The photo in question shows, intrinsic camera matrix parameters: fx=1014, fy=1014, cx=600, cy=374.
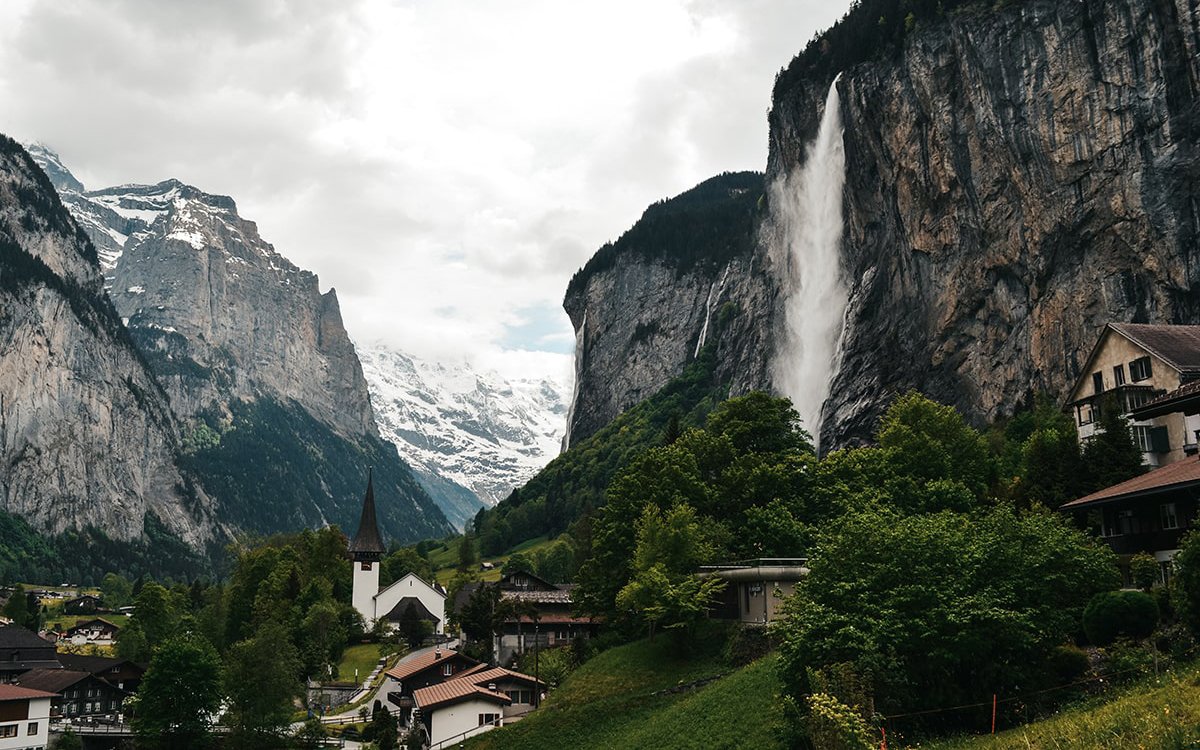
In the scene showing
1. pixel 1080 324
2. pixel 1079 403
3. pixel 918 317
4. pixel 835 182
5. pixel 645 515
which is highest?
pixel 835 182

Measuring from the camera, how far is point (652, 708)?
167ft

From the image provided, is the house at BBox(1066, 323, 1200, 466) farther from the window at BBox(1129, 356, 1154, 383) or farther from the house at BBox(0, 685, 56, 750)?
the house at BBox(0, 685, 56, 750)

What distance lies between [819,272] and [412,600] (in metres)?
72.7

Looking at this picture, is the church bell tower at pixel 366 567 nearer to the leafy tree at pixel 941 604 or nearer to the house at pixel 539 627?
the house at pixel 539 627

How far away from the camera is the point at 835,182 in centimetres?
13988

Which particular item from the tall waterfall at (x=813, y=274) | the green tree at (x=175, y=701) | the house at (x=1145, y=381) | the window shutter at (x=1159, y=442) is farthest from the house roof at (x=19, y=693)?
the tall waterfall at (x=813, y=274)

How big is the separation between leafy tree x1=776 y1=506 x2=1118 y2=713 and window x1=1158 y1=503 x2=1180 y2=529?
3.84 metres

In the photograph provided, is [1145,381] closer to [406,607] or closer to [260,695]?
[260,695]

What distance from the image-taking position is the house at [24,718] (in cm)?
8519

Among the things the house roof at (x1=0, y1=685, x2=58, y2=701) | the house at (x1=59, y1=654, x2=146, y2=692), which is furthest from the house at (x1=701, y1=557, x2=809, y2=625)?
the house at (x1=59, y1=654, x2=146, y2=692)

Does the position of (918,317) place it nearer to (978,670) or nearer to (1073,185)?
(1073,185)

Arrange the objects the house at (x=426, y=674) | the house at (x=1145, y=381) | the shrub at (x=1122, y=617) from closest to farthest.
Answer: the shrub at (x=1122, y=617), the house at (x=1145, y=381), the house at (x=426, y=674)

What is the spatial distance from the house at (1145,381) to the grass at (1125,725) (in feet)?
97.0

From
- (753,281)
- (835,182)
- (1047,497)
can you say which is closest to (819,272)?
(835,182)
